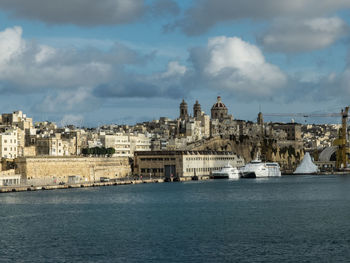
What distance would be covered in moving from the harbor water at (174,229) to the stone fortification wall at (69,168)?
58.4ft

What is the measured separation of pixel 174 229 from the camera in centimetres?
3806

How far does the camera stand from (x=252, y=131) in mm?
181875

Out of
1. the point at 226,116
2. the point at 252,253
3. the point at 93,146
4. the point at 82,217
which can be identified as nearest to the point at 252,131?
the point at 226,116

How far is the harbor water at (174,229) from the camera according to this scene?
99.8 feet

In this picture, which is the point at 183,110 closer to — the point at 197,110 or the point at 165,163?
the point at 197,110

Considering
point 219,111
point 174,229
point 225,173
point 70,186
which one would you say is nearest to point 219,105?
point 219,111

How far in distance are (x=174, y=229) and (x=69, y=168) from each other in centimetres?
4780

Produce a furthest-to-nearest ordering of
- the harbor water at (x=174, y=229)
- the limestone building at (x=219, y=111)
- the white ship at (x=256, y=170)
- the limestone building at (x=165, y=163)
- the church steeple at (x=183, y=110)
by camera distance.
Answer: the limestone building at (x=219, y=111)
the church steeple at (x=183, y=110)
the white ship at (x=256, y=170)
the limestone building at (x=165, y=163)
the harbor water at (x=174, y=229)

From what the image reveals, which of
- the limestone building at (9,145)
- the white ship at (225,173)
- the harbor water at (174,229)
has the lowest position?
the harbor water at (174,229)

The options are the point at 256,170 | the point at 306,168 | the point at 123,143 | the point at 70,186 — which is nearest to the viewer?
the point at 70,186

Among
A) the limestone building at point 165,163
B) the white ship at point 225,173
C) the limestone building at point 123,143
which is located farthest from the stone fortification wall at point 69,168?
the white ship at point 225,173

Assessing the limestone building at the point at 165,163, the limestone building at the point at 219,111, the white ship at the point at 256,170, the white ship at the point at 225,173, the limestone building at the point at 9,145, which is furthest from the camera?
the limestone building at the point at 219,111

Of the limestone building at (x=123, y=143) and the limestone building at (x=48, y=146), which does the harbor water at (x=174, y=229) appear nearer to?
the limestone building at (x=48, y=146)

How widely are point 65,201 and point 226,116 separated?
12912 centimetres
